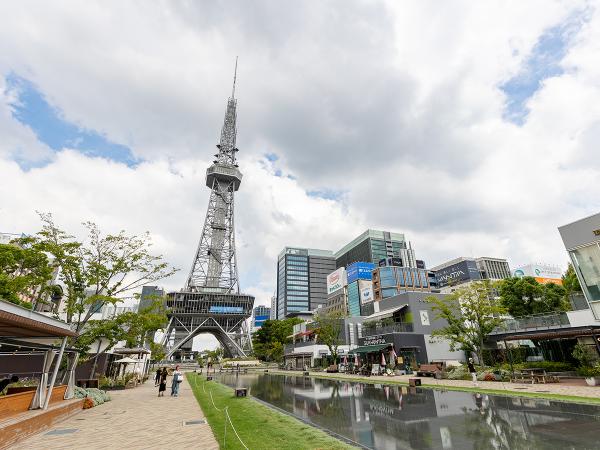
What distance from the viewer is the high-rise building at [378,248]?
493 ft

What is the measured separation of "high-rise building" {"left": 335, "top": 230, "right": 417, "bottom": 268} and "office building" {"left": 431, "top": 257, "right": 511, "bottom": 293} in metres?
19.7

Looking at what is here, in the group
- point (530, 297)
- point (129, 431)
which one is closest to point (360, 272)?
point (530, 297)

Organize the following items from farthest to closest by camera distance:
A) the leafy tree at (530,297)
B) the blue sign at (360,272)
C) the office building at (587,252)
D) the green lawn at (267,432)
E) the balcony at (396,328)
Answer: the blue sign at (360,272), the leafy tree at (530,297), the balcony at (396,328), the office building at (587,252), the green lawn at (267,432)

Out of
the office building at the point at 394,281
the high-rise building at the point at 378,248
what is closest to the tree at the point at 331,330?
the office building at the point at 394,281

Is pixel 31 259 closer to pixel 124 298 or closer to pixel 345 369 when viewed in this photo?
pixel 124 298

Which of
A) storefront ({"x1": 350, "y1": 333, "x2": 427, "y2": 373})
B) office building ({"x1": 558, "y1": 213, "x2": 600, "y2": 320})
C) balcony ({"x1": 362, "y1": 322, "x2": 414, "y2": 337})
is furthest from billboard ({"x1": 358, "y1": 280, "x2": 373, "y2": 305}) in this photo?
office building ({"x1": 558, "y1": 213, "x2": 600, "y2": 320})

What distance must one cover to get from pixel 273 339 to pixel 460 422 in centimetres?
7600

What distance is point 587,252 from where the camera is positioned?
705 inches

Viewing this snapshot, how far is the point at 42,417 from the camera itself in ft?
35.4

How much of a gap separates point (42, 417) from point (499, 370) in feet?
89.2

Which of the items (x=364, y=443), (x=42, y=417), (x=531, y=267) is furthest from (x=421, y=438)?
(x=531, y=267)

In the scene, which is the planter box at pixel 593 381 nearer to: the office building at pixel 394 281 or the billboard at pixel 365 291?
the billboard at pixel 365 291

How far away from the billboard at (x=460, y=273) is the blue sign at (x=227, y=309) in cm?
7225

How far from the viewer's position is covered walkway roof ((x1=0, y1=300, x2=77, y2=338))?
7.77 m
